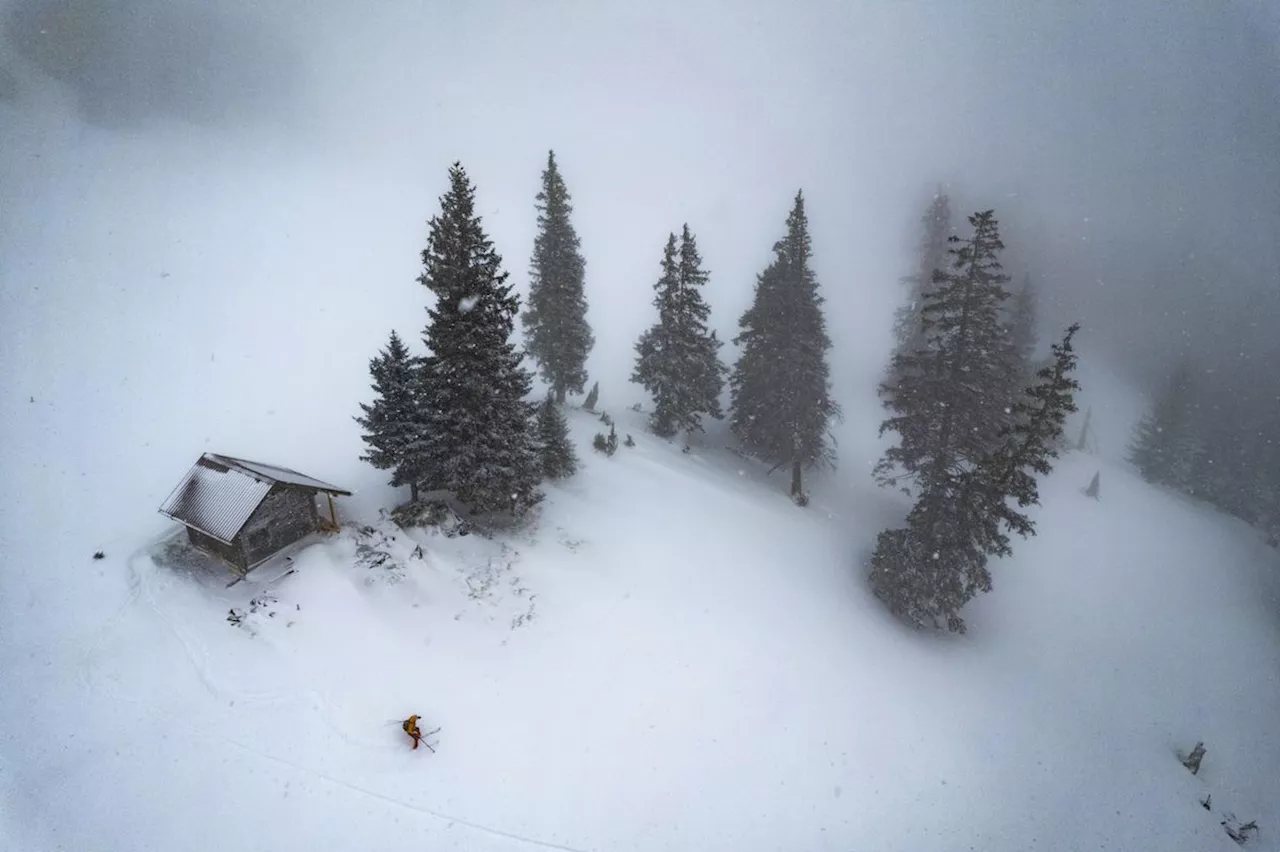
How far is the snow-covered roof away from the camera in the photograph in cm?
1650

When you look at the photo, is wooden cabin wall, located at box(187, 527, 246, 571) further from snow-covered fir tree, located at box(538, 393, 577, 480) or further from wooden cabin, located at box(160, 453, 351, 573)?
snow-covered fir tree, located at box(538, 393, 577, 480)

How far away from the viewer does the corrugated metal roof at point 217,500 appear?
54.0ft

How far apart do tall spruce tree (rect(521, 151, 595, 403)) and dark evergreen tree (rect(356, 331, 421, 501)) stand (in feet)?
42.1

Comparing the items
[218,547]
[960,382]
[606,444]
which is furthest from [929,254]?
[218,547]

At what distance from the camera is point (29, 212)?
33.8 metres

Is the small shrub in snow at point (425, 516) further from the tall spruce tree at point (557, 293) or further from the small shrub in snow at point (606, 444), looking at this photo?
the tall spruce tree at point (557, 293)

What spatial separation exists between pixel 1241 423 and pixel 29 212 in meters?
106

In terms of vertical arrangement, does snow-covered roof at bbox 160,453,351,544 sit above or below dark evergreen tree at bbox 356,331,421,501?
below

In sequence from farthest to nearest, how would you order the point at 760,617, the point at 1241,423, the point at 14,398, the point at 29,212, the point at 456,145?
the point at 456,145, the point at 1241,423, the point at 29,212, the point at 14,398, the point at 760,617

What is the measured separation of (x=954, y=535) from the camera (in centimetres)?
2116

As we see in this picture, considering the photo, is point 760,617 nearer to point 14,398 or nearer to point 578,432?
point 578,432

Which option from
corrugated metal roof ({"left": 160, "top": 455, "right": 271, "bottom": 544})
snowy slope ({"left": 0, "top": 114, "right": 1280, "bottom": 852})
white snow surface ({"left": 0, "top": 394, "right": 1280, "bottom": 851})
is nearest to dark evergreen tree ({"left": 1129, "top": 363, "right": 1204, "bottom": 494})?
snowy slope ({"left": 0, "top": 114, "right": 1280, "bottom": 852})

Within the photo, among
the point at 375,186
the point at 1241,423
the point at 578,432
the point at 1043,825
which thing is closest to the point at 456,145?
the point at 375,186

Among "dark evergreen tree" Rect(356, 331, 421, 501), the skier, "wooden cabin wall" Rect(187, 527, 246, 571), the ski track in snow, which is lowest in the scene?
the ski track in snow
